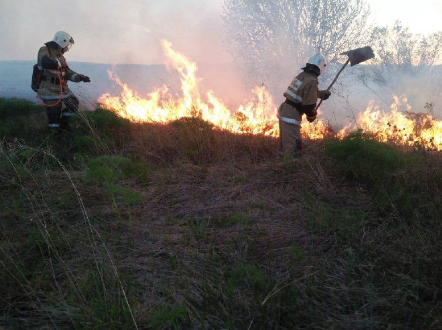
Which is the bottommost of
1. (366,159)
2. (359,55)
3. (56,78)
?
(366,159)

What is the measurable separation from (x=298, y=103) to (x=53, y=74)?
4.56 m

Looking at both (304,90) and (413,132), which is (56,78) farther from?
(413,132)

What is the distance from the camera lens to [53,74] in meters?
6.30

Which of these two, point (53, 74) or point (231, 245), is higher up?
point (53, 74)

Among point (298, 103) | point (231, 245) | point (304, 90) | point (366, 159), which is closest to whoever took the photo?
point (231, 245)

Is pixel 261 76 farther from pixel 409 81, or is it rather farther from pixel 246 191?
pixel 246 191

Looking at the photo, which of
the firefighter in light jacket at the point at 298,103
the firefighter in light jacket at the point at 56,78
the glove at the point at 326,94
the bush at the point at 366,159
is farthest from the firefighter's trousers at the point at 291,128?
the firefighter in light jacket at the point at 56,78

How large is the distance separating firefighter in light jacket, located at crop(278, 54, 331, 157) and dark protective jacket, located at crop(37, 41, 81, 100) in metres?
4.04

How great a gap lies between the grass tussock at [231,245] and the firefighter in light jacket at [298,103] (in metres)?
0.94

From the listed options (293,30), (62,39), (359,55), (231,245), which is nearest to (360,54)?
(359,55)

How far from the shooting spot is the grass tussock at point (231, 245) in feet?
6.12

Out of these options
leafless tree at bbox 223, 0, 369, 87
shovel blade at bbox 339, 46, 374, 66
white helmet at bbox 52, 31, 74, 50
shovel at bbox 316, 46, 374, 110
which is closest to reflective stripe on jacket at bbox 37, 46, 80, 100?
white helmet at bbox 52, 31, 74, 50

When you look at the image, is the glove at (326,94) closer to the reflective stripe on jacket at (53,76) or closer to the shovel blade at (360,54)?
the shovel blade at (360,54)

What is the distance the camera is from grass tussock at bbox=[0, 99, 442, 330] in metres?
1.87
